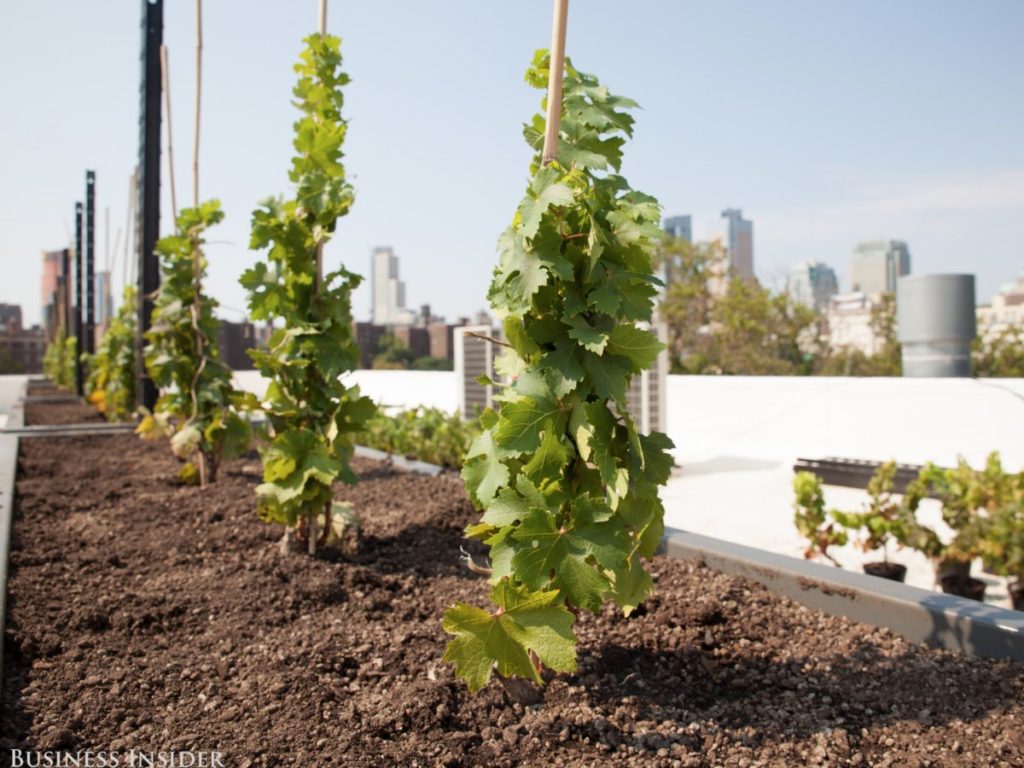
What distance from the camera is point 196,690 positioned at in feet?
7.18

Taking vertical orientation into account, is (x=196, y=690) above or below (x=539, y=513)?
below

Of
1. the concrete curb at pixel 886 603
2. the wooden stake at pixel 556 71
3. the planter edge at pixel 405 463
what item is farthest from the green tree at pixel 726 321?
the wooden stake at pixel 556 71

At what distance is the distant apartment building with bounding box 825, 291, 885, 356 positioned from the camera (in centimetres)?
2183

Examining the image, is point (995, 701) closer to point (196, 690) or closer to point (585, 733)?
point (585, 733)

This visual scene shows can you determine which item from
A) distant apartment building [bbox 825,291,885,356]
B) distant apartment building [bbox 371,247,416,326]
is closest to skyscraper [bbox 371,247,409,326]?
distant apartment building [bbox 371,247,416,326]

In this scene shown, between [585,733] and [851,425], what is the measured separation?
25.1 ft

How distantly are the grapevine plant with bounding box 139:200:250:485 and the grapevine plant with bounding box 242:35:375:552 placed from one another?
75.6 inches

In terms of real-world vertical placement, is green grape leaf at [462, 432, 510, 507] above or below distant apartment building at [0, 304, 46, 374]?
below

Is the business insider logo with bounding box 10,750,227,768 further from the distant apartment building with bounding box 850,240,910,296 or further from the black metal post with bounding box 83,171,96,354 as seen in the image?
the distant apartment building with bounding box 850,240,910,296

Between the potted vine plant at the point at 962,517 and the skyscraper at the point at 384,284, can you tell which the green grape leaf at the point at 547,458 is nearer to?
the potted vine plant at the point at 962,517

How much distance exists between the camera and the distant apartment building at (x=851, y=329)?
21.8 m

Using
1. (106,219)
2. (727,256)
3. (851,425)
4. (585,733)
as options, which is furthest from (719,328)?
(585,733)

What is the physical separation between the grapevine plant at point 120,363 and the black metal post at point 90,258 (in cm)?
768

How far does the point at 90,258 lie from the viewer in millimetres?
18625
